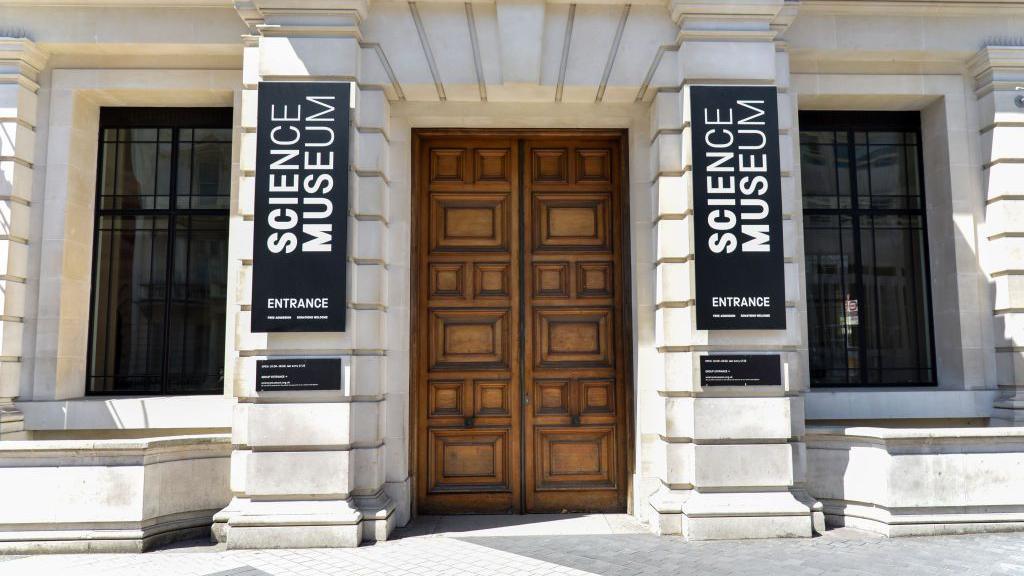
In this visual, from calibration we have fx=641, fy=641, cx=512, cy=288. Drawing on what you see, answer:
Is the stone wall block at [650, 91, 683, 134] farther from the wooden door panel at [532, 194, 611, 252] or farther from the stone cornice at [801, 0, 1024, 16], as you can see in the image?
the stone cornice at [801, 0, 1024, 16]

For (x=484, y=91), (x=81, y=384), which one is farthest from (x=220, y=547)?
(x=484, y=91)

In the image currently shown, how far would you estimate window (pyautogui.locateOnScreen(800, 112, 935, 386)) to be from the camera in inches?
370

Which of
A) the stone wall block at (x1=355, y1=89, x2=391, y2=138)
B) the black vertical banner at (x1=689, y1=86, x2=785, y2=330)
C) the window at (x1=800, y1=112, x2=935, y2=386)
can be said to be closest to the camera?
the black vertical banner at (x1=689, y1=86, x2=785, y2=330)

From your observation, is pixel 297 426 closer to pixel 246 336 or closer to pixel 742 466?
pixel 246 336

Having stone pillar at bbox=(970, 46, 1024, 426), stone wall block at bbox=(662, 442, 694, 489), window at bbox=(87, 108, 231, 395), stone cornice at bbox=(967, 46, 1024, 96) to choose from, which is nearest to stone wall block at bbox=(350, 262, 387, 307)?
window at bbox=(87, 108, 231, 395)

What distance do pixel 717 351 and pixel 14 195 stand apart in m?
9.32

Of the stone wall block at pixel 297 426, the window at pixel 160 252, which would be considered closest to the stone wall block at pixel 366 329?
the stone wall block at pixel 297 426

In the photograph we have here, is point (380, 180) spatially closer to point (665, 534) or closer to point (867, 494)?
point (665, 534)

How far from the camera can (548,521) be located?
8227 mm

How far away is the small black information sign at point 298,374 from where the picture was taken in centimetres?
730

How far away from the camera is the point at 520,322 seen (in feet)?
28.8

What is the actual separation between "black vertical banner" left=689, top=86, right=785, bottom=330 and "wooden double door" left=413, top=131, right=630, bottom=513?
4.57 feet

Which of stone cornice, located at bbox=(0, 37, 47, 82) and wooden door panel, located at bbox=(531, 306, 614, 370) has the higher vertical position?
stone cornice, located at bbox=(0, 37, 47, 82)

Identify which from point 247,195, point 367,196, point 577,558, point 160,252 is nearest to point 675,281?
point 577,558
